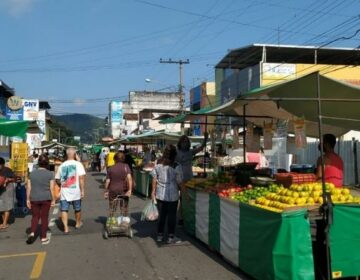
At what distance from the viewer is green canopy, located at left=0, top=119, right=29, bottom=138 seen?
525 inches

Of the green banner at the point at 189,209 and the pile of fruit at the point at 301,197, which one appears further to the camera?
the green banner at the point at 189,209

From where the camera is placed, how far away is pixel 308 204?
665cm

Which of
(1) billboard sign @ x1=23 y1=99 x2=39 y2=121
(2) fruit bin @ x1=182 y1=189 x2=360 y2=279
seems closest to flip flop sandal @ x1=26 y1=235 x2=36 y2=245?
(2) fruit bin @ x1=182 y1=189 x2=360 y2=279

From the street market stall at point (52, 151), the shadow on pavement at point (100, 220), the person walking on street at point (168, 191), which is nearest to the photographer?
the person walking on street at point (168, 191)

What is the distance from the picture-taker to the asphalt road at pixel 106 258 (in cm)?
745

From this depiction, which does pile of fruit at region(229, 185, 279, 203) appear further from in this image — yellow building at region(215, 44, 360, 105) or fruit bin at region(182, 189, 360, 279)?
yellow building at region(215, 44, 360, 105)

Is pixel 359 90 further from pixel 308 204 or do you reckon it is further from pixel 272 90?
pixel 308 204

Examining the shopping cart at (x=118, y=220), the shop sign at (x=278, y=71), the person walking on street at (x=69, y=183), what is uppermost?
the shop sign at (x=278, y=71)

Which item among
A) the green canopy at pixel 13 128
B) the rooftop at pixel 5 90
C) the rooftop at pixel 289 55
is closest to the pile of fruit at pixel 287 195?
the green canopy at pixel 13 128

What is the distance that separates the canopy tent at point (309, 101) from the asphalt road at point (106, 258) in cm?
265

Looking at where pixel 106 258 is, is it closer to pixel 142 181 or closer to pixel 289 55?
pixel 142 181

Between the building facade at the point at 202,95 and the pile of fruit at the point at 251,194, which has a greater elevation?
the building facade at the point at 202,95

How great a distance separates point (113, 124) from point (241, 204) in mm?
103298

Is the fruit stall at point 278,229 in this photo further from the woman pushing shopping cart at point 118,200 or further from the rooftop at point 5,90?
the rooftop at point 5,90
